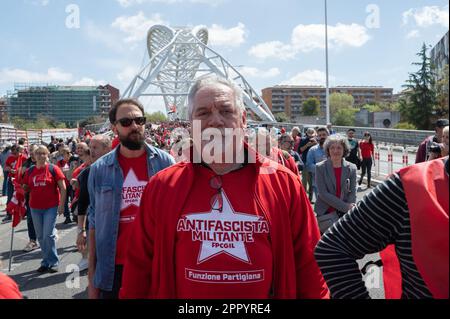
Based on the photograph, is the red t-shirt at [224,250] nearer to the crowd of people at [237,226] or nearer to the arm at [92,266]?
the crowd of people at [237,226]

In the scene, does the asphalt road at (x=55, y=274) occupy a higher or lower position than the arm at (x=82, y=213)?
lower

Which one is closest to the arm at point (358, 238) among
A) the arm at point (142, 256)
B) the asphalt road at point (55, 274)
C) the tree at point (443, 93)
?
the tree at point (443, 93)

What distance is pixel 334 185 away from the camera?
5.18m

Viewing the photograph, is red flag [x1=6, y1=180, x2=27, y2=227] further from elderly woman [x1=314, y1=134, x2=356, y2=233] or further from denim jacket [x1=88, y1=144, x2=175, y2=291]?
elderly woman [x1=314, y1=134, x2=356, y2=233]

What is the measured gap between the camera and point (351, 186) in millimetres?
5211

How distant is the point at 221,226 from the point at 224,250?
0.10m

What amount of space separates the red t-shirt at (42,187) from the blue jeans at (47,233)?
10 cm

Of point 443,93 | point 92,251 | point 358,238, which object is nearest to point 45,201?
point 92,251

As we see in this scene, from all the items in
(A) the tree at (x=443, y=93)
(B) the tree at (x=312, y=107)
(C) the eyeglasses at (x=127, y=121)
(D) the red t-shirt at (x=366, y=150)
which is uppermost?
(B) the tree at (x=312, y=107)

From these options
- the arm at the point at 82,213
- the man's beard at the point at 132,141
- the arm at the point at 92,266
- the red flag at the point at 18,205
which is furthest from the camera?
the red flag at the point at 18,205

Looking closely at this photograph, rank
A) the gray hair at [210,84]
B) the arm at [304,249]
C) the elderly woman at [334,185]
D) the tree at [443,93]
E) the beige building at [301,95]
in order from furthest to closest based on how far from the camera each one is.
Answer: the beige building at [301,95], the elderly woman at [334,185], the gray hair at [210,84], the arm at [304,249], the tree at [443,93]

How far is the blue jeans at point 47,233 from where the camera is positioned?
22.0ft

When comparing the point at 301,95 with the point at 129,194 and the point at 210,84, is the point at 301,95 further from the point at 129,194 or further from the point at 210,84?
the point at 210,84
